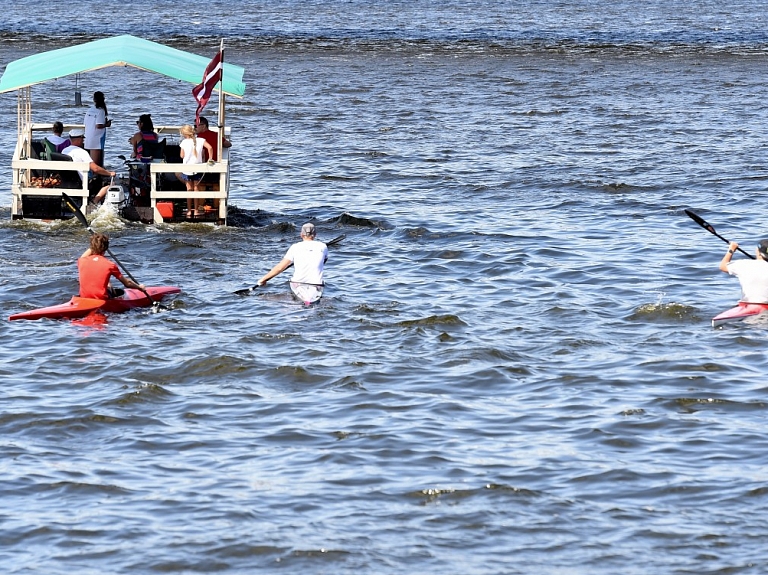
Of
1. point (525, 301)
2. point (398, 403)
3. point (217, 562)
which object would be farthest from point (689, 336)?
point (217, 562)

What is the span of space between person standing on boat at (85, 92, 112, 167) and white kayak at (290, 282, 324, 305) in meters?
7.10

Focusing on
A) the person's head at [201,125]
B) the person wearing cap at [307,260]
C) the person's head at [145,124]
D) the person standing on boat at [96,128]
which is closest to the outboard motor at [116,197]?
the person's head at [145,124]

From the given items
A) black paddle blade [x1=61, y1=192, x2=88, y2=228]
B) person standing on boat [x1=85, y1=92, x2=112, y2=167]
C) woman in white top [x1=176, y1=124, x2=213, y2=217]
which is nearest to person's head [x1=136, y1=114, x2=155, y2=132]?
person standing on boat [x1=85, y1=92, x2=112, y2=167]

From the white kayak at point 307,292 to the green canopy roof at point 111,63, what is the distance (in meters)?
5.44

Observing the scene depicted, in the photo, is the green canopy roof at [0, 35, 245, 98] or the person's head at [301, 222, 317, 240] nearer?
the person's head at [301, 222, 317, 240]

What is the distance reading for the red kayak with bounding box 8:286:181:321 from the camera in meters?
16.8

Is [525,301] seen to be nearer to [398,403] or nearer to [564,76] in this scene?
[398,403]

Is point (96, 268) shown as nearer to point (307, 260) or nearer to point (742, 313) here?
point (307, 260)

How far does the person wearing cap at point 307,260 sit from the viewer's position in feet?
58.0

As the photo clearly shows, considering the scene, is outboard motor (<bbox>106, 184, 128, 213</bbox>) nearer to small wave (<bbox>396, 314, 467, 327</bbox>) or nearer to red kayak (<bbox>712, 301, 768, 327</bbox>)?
small wave (<bbox>396, 314, 467, 327</bbox>)

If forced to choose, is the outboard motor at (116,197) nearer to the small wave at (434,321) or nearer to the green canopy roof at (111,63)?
the green canopy roof at (111,63)

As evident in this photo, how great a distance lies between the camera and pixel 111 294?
1725cm

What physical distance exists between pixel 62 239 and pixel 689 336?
10314 mm

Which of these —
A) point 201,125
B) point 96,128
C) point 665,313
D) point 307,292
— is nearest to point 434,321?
point 307,292
